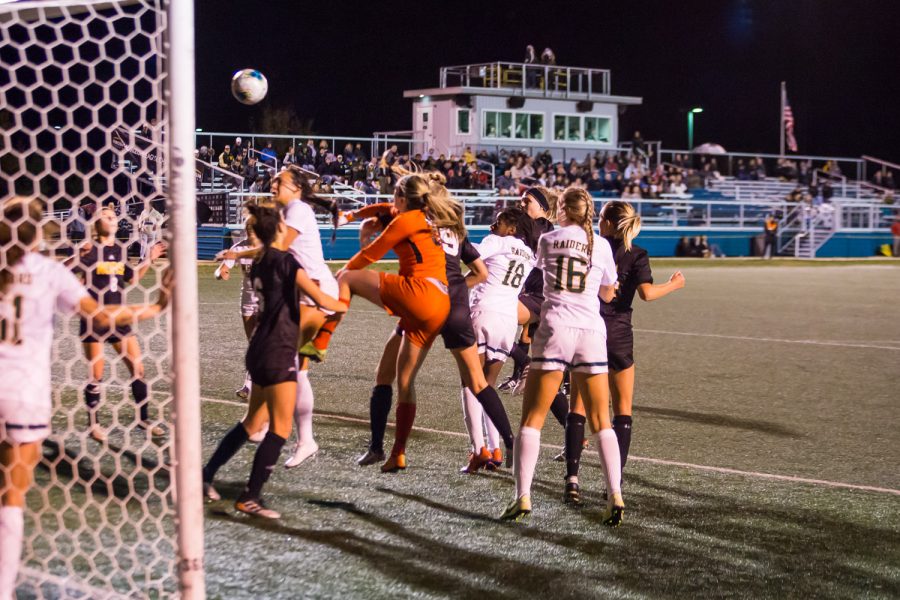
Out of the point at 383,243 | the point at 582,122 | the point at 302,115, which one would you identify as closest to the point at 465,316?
the point at 383,243

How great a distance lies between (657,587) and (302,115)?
6558 centimetres

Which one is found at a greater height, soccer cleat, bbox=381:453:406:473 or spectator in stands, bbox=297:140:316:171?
spectator in stands, bbox=297:140:316:171

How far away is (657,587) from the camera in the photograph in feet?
14.8

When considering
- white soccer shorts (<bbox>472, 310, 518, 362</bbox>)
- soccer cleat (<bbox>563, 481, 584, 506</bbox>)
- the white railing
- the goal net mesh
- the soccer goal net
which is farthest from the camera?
the white railing

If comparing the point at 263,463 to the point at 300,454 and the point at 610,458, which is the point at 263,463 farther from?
the point at 610,458

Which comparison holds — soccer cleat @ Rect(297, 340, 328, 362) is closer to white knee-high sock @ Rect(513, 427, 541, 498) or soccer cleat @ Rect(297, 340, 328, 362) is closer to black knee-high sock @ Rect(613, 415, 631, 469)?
white knee-high sock @ Rect(513, 427, 541, 498)

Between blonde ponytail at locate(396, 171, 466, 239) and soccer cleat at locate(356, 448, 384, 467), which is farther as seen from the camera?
soccer cleat at locate(356, 448, 384, 467)

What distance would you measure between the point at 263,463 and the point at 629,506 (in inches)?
78.0

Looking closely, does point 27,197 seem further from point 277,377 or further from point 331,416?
point 331,416

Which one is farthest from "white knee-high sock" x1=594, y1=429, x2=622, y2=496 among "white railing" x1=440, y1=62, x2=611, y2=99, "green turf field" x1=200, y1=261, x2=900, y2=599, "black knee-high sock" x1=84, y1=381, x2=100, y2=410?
"white railing" x1=440, y1=62, x2=611, y2=99

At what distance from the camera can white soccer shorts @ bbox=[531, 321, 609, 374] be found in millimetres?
5457

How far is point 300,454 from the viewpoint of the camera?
6527mm

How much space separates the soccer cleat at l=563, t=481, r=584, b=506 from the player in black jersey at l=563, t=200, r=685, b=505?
23 mm

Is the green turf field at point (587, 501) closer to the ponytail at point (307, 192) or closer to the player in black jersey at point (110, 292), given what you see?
the player in black jersey at point (110, 292)
